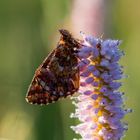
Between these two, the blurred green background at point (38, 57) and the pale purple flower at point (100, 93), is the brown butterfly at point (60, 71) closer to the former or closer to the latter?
the pale purple flower at point (100, 93)

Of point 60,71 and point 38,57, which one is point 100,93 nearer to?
point 60,71

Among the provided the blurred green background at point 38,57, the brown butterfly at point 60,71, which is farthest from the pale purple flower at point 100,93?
the blurred green background at point 38,57

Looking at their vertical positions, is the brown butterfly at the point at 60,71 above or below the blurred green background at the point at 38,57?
below

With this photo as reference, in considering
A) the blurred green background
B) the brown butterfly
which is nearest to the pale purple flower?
the brown butterfly

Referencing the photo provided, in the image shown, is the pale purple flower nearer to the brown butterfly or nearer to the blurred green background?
the brown butterfly

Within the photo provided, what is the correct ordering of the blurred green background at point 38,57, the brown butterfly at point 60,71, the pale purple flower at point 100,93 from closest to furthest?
the pale purple flower at point 100,93
the brown butterfly at point 60,71
the blurred green background at point 38,57

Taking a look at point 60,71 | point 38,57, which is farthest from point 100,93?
point 38,57

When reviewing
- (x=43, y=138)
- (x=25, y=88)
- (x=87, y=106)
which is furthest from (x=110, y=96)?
(x=25, y=88)
